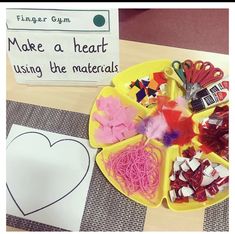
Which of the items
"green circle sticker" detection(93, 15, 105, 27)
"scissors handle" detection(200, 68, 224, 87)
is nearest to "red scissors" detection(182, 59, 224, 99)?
"scissors handle" detection(200, 68, 224, 87)

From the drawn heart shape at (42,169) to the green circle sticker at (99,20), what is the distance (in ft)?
0.80

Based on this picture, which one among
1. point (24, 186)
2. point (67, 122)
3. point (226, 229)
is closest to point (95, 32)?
point (67, 122)

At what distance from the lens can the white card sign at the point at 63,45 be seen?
0.67 m

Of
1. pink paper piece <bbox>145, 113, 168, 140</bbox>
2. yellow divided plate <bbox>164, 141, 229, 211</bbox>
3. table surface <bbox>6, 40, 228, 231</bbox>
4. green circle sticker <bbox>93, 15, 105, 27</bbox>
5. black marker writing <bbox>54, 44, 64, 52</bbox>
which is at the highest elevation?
green circle sticker <bbox>93, 15, 105, 27</bbox>

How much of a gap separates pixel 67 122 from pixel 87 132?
0.16 ft

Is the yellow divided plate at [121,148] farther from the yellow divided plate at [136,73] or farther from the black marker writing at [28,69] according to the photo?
the black marker writing at [28,69]

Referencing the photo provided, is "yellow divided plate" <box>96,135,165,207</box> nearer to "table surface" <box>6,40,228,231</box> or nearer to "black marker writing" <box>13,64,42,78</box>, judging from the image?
"table surface" <box>6,40,228,231</box>

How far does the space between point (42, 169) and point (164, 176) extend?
240mm

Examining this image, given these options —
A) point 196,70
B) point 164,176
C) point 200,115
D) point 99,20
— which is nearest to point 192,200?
point 164,176

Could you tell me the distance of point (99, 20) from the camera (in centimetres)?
67

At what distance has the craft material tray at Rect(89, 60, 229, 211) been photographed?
0.71 meters

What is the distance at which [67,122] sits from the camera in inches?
31.5

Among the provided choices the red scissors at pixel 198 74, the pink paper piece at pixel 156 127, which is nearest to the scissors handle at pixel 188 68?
the red scissors at pixel 198 74

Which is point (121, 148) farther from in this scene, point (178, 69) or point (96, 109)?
point (178, 69)
